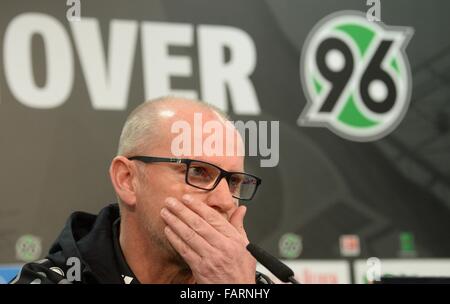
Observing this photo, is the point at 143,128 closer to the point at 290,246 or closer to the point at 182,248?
the point at 182,248

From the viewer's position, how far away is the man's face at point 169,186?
1.42 meters

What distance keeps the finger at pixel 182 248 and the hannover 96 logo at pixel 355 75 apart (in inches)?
48.2

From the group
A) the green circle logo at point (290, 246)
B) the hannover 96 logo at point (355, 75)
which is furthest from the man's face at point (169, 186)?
the hannover 96 logo at point (355, 75)

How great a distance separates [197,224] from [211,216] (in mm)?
39

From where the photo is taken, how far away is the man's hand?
1.28 metres

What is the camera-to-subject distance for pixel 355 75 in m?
2.50

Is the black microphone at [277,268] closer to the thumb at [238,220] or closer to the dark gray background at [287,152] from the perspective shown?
the thumb at [238,220]

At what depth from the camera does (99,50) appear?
226 cm

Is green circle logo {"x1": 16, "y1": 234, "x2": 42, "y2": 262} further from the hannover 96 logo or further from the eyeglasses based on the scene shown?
the hannover 96 logo

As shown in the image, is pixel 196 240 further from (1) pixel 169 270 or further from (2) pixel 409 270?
(2) pixel 409 270

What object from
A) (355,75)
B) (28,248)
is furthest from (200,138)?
(355,75)

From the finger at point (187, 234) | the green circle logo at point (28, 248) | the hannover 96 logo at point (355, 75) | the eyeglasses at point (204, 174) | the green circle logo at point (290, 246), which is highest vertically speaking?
the hannover 96 logo at point (355, 75)

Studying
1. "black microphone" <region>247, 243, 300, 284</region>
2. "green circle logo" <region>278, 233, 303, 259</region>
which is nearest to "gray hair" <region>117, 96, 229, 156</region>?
"black microphone" <region>247, 243, 300, 284</region>

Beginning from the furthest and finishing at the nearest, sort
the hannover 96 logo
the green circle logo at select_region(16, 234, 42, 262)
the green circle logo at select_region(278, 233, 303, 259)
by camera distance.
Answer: the hannover 96 logo
the green circle logo at select_region(278, 233, 303, 259)
the green circle logo at select_region(16, 234, 42, 262)
